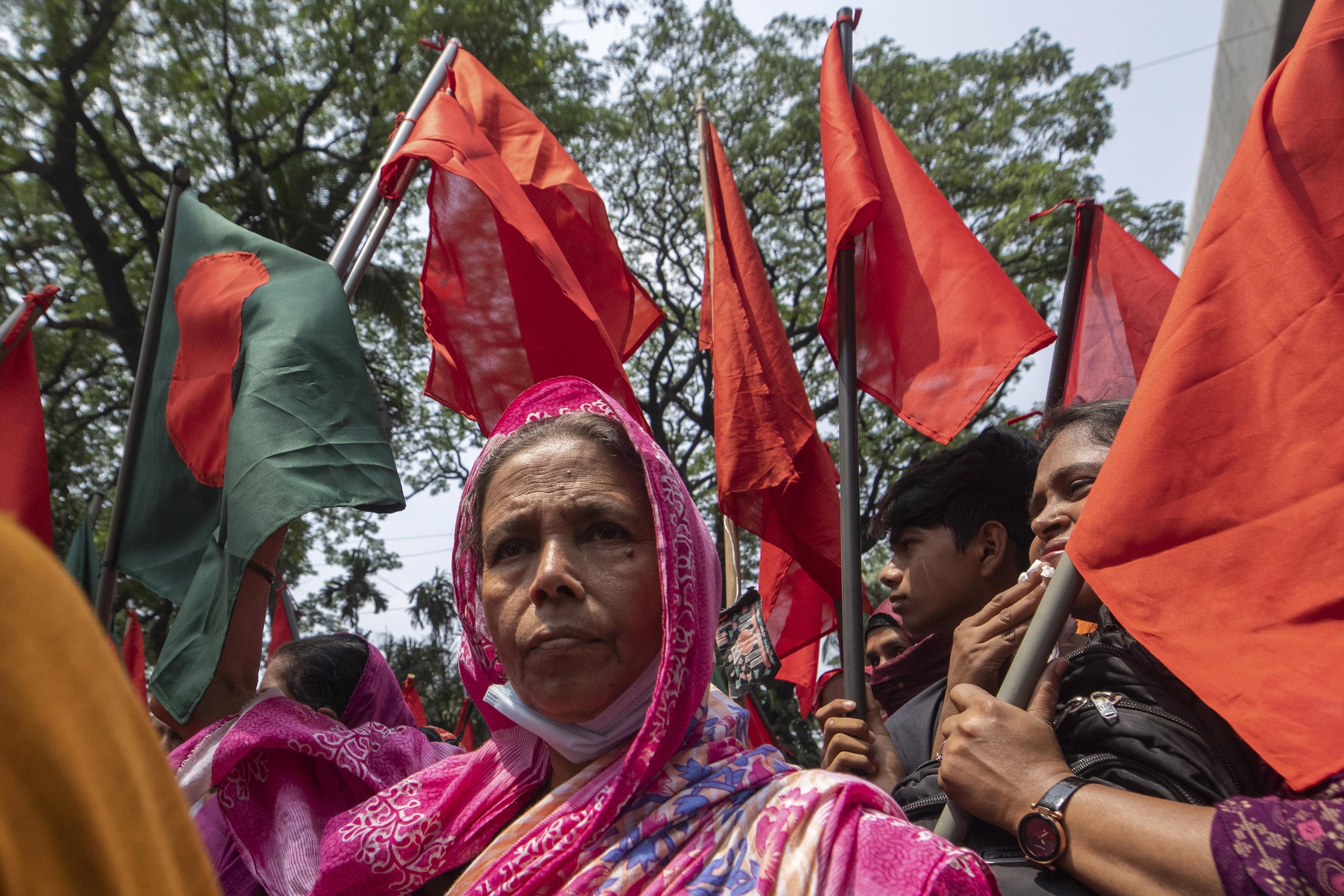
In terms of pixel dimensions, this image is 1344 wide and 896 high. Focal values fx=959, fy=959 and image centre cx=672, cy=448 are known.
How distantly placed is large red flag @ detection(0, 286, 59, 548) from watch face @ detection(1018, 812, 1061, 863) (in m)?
2.84

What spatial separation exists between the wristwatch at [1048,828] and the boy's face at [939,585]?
113 centimetres

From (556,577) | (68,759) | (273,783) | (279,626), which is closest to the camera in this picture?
(68,759)

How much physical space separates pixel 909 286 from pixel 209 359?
2.03 m

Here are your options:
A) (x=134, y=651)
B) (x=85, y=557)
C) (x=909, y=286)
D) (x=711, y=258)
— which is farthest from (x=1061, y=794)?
(x=134, y=651)

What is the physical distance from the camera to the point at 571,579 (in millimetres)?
1505

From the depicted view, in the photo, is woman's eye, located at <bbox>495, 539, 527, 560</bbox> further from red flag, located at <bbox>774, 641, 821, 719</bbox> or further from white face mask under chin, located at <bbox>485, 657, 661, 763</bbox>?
red flag, located at <bbox>774, 641, 821, 719</bbox>

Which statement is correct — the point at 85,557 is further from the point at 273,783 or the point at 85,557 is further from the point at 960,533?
the point at 960,533

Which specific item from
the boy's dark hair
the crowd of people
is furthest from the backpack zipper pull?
the boy's dark hair

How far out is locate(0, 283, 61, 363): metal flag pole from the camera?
3158 millimetres

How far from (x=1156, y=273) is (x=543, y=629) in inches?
104

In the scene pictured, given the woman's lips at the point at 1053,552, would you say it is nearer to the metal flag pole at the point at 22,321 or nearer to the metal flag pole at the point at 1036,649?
the metal flag pole at the point at 1036,649

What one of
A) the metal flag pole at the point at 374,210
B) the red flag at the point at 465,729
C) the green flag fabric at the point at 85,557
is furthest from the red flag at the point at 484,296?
the green flag fabric at the point at 85,557

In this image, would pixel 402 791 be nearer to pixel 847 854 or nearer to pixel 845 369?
pixel 847 854

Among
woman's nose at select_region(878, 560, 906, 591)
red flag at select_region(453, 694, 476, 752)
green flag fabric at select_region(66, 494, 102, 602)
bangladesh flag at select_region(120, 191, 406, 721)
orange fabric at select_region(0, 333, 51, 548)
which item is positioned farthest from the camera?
green flag fabric at select_region(66, 494, 102, 602)
